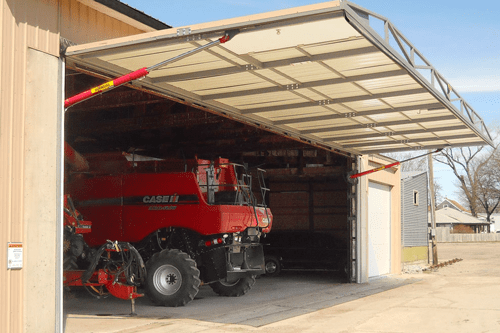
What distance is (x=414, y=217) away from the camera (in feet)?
85.7

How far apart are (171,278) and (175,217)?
4.50ft

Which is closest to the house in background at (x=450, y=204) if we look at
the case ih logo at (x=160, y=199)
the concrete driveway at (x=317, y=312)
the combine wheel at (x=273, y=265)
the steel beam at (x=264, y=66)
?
the combine wheel at (x=273, y=265)

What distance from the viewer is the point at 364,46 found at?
8.34 metres

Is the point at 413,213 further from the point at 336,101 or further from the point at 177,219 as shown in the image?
the point at 336,101

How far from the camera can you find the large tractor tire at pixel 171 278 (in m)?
12.2

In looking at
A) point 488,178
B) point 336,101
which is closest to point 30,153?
point 336,101

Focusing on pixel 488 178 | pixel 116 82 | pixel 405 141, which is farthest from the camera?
pixel 488 178

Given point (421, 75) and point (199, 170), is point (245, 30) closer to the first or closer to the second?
point (421, 75)

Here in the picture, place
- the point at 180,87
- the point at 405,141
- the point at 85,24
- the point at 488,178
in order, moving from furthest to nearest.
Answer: the point at 488,178
the point at 405,141
the point at 180,87
the point at 85,24

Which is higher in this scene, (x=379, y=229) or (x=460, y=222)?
(x=379, y=229)

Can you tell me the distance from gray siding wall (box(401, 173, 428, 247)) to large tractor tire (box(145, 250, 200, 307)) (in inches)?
540

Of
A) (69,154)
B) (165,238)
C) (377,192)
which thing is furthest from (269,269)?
(69,154)

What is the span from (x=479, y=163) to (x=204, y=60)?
71011 millimetres

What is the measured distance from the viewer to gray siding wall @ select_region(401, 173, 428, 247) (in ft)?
81.3
